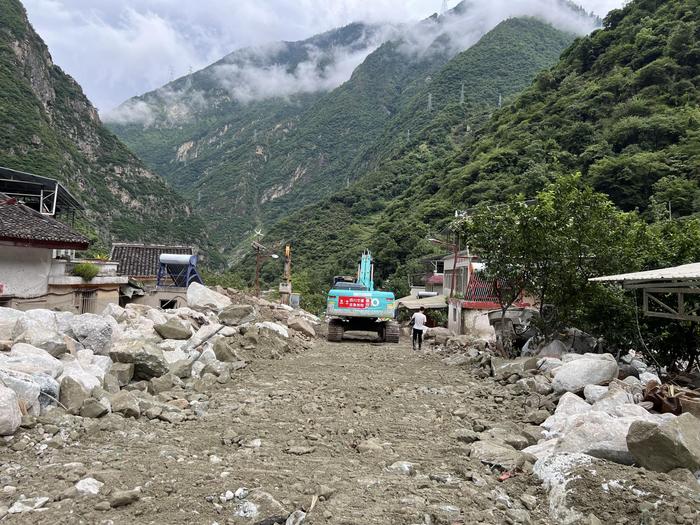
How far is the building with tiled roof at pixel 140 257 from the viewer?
27688 millimetres

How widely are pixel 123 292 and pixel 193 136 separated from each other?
18160 cm

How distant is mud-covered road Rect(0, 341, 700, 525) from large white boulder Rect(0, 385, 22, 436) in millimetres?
122

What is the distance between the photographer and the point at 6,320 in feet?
25.5

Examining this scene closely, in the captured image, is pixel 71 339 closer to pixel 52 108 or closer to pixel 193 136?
pixel 52 108

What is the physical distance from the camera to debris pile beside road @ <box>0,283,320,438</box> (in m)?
Result: 5.63

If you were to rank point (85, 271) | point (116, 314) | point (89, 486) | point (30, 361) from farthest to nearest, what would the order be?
point (85, 271) < point (116, 314) < point (30, 361) < point (89, 486)

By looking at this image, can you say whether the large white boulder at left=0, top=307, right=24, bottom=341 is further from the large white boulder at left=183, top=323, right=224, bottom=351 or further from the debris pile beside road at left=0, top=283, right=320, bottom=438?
the large white boulder at left=183, top=323, right=224, bottom=351

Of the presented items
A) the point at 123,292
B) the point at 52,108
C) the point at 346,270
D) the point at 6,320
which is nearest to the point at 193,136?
the point at 52,108

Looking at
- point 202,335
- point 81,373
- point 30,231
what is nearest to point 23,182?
point 30,231

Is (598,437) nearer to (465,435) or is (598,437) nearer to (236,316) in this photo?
(465,435)

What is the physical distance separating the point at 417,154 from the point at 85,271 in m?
85.2

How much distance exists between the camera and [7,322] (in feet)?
25.3

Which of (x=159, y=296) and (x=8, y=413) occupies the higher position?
(x=159, y=296)

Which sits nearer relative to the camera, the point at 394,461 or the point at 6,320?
the point at 394,461
